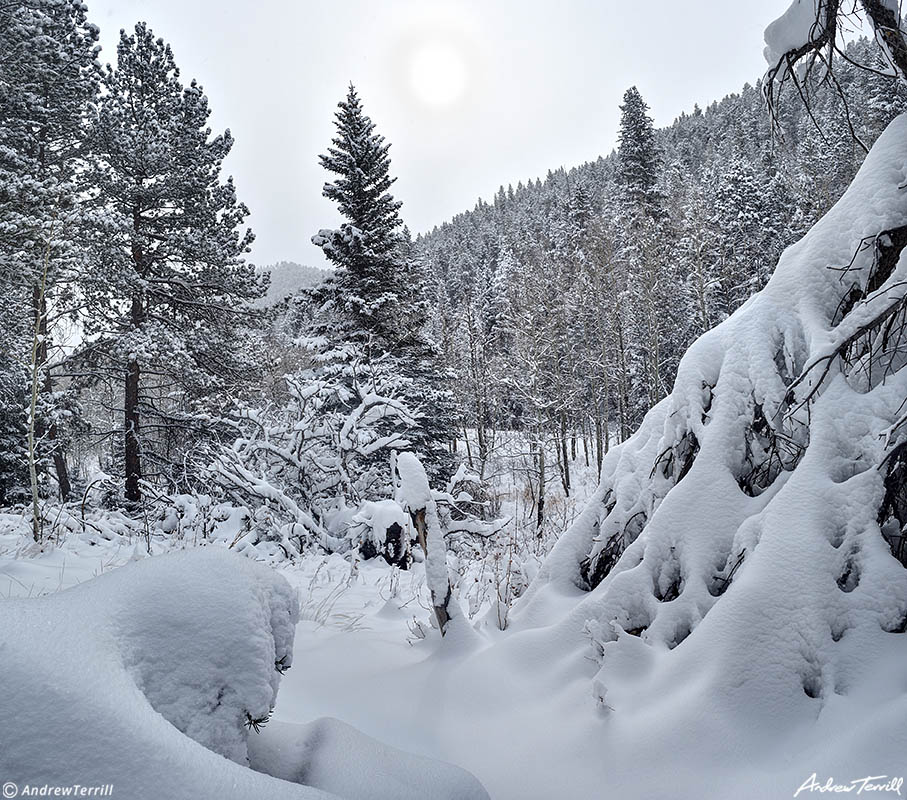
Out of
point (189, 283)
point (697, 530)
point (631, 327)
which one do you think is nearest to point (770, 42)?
point (697, 530)

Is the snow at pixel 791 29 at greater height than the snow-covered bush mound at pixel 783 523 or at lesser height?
greater

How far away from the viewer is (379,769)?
173cm

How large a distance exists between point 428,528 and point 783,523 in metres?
1.89

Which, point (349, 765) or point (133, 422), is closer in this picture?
point (349, 765)

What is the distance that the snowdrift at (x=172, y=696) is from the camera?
1.03 m

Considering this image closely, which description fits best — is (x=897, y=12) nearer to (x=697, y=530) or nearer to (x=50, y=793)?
(x=697, y=530)

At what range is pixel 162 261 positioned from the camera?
41.2 feet

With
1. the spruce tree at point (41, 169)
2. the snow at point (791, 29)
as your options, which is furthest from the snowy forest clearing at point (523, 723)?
the spruce tree at point (41, 169)

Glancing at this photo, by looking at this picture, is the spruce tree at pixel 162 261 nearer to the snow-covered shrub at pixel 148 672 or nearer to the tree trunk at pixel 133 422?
the tree trunk at pixel 133 422

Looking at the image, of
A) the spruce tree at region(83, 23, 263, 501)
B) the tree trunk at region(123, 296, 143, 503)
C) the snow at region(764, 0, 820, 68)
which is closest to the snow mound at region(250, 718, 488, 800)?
the snow at region(764, 0, 820, 68)
